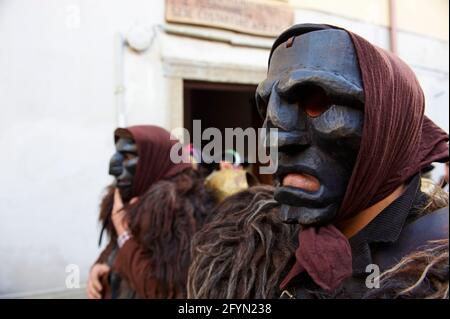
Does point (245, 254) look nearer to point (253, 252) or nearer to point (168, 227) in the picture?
point (253, 252)

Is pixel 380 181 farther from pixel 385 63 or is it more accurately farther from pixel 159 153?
pixel 159 153

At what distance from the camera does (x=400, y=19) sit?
123 inches

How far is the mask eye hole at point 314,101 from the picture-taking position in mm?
842

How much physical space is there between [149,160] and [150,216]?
13.0 inches

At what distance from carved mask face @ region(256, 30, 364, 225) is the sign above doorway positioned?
3360 millimetres

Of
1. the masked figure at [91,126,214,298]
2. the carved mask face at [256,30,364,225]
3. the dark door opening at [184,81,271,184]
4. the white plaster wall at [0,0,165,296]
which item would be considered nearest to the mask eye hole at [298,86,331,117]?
the carved mask face at [256,30,364,225]

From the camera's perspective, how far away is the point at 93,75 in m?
3.67

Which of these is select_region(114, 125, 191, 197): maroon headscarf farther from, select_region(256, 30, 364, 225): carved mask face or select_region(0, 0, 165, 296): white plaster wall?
select_region(256, 30, 364, 225): carved mask face

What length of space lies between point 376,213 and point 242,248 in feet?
1.06

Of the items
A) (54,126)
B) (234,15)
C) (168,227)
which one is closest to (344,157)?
(168,227)

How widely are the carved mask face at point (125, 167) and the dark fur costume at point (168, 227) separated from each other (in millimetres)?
114

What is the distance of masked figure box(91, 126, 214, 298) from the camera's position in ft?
5.93

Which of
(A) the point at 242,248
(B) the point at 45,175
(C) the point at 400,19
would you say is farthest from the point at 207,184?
(C) the point at 400,19

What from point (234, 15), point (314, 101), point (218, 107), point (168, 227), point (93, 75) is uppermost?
point (234, 15)
